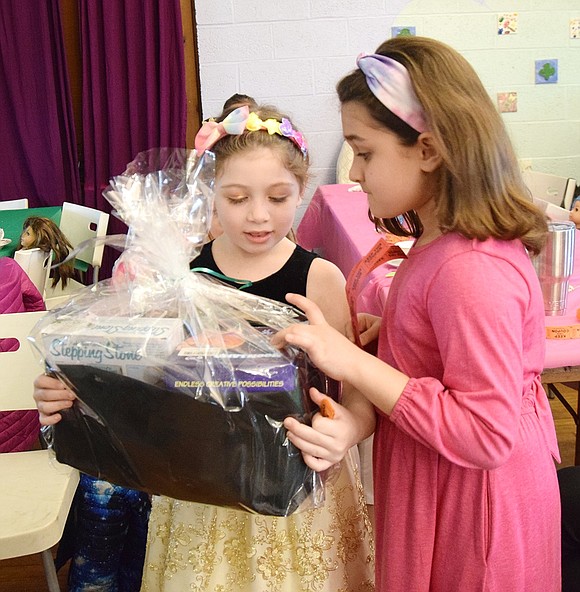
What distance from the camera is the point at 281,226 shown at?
1.21 m

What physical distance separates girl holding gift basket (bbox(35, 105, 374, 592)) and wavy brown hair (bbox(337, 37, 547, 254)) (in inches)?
12.4

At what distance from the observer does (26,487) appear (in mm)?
1526

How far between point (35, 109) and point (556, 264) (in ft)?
10.0

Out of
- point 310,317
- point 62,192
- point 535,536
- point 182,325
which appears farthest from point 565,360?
point 62,192

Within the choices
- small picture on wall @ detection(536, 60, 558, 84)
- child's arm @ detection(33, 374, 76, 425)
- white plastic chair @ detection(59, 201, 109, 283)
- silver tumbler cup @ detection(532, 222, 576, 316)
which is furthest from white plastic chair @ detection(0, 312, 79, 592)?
small picture on wall @ detection(536, 60, 558, 84)

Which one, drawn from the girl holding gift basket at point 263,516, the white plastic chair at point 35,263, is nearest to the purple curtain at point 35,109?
the white plastic chair at point 35,263

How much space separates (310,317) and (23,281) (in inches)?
61.2

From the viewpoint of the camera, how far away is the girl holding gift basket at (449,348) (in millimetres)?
841

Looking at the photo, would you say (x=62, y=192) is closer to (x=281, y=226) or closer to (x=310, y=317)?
(x=281, y=226)

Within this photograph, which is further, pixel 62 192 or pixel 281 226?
pixel 62 192

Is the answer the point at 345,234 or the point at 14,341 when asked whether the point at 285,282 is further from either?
the point at 345,234

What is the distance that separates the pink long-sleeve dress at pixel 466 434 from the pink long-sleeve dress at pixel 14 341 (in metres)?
1.15

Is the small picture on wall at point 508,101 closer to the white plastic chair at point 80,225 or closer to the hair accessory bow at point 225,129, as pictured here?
Answer: the white plastic chair at point 80,225

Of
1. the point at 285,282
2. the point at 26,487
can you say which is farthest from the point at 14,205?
the point at 285,282
